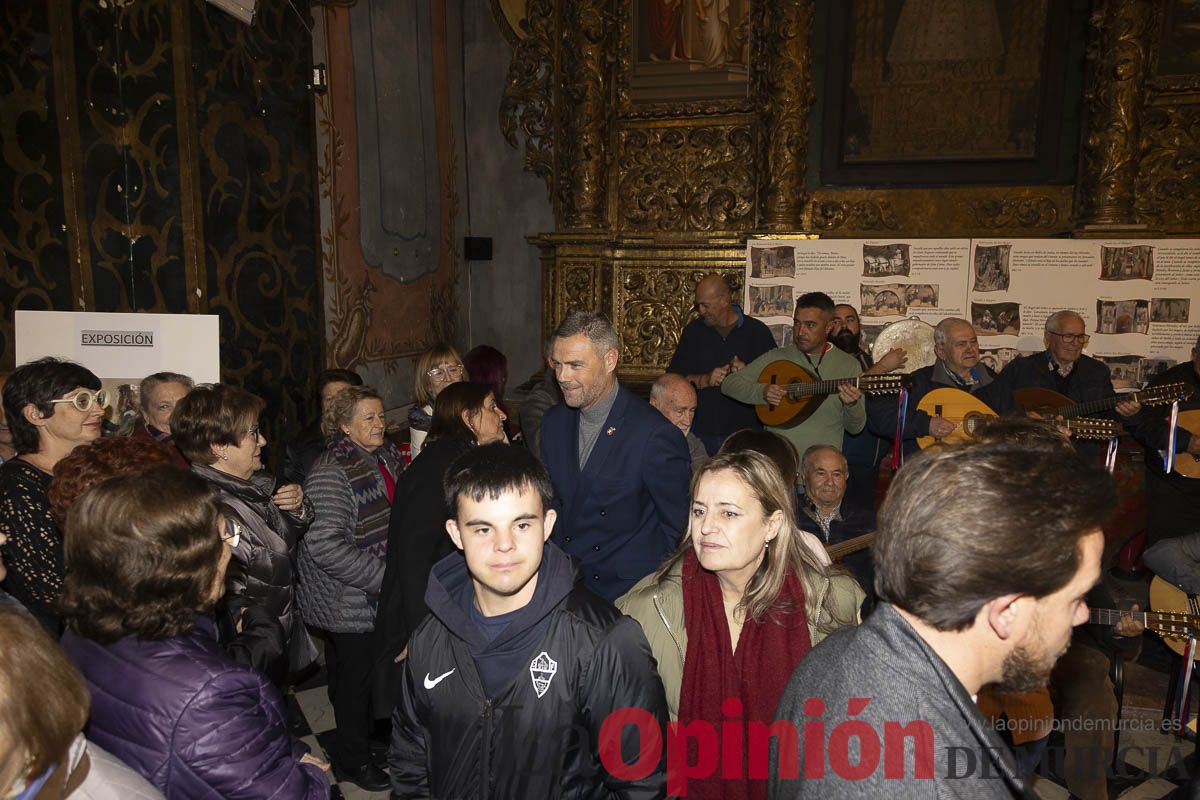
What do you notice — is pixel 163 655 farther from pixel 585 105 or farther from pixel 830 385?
pixel 585 105

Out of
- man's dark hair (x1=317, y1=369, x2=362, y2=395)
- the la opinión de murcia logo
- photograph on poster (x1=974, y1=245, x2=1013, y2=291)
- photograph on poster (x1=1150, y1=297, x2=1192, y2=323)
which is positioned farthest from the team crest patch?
photograph on poster (x1=1150, y1=297, x2=1192, y2=323)

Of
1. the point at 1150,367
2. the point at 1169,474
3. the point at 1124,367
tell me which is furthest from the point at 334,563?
the point at 1150,367

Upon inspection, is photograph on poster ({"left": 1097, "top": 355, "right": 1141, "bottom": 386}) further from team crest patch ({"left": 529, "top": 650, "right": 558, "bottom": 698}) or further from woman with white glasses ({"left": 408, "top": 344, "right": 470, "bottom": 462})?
team crest patch ({"left": 529, "top": 650, "right": 558, "bottom": 698})

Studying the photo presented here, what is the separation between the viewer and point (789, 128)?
701 cm

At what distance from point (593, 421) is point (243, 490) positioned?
4.41ft

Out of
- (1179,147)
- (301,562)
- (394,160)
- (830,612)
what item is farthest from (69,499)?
(1179,147)

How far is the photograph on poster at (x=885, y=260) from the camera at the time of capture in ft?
21.4

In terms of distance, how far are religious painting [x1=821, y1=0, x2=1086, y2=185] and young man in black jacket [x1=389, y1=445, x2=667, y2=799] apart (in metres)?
6.46

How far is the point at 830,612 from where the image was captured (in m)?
2.10

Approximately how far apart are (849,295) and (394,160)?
4218 millimetres

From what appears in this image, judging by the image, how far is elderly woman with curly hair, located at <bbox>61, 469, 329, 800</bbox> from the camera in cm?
147

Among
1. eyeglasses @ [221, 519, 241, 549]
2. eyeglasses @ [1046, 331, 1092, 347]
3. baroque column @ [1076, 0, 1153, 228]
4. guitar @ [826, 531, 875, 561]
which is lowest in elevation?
guitar @ [826, 531, 875, 561]

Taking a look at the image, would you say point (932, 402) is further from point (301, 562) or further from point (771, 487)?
point (301, 562)

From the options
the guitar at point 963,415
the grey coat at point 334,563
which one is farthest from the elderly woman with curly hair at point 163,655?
the guitar at point 963,415
